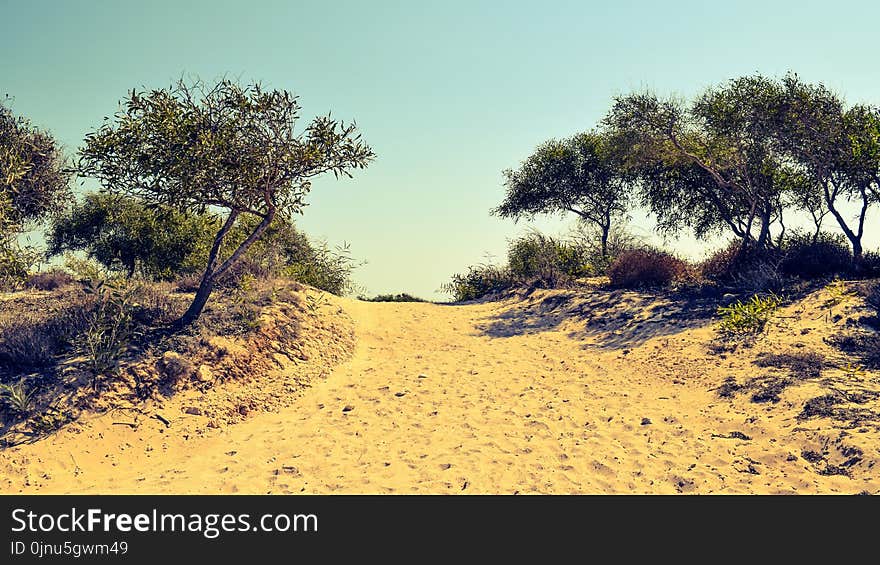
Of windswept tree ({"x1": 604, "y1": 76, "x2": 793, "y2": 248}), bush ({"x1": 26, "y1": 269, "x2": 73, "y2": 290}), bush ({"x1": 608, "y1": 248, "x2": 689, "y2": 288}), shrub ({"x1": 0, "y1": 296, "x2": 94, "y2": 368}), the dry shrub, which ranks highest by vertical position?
windswept tree ({"x1": 604, "y1": 76, "x2": 793, "y2": 248})

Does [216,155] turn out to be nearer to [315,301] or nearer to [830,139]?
[315,301]

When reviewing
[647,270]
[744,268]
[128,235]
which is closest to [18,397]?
[128,235]

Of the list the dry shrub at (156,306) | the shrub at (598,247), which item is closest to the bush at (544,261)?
the shrub at (598,247)

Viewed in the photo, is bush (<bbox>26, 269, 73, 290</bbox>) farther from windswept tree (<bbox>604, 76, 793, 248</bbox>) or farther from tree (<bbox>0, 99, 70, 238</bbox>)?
windswept tree (<bbox>604, 76, 793, 248</bbox>)

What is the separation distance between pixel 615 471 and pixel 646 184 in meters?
19.5

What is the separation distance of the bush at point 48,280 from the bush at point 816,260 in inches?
799

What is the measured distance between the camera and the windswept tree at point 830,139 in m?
17.5

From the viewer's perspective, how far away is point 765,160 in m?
21.0

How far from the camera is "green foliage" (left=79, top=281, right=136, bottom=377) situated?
34.2ft

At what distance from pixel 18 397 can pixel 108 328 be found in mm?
2283

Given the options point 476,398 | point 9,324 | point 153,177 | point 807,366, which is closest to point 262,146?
point 153,177

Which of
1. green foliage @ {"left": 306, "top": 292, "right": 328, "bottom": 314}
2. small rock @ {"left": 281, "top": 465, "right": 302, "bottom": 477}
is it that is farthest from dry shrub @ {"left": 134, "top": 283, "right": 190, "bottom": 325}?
small rock @ {"left": 281, "top": 465, "right": 302, "bottom": 477}

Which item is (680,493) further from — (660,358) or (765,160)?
(765,160)

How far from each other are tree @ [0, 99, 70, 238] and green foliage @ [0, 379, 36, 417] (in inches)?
239
